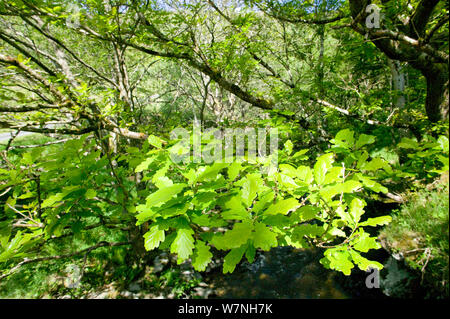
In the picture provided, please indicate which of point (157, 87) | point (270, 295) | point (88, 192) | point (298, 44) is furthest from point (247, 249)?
point (157, 87)

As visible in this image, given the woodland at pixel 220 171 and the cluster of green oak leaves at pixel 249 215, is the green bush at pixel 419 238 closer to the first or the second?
the woodland at pixel 220 171

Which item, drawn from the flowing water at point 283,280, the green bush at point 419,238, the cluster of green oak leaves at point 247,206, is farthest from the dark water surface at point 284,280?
the cluster of green oak leaves at point 247,206

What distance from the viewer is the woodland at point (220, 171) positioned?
105cm

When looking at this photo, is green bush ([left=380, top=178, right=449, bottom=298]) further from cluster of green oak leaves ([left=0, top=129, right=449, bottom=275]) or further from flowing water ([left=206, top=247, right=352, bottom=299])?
cluster of green oak leaves ([left=0, top=129, right=449, bottom=275])

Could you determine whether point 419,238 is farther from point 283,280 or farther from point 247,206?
point 247,206

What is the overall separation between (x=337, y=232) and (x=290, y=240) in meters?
0.28

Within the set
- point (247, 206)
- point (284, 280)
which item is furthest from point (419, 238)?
point (247, 206)

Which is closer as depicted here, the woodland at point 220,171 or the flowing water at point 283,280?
the woodland at point 220,171

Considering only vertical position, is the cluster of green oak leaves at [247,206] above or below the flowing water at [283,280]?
above

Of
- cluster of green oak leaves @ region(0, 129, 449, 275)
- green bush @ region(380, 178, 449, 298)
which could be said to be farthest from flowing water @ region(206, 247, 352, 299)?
cluster of green oak leaves @ region(0, 129, 449, 275)

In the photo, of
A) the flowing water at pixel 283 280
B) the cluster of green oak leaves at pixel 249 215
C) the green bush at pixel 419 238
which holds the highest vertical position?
the cluster of green oak leaves at pixel 249 215

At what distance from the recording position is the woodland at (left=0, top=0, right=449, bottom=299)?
1.05 metres

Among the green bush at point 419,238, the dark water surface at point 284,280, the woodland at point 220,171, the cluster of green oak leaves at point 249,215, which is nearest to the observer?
the cluster of green oak leaves at point 249,215

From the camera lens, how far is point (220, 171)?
129 cm
